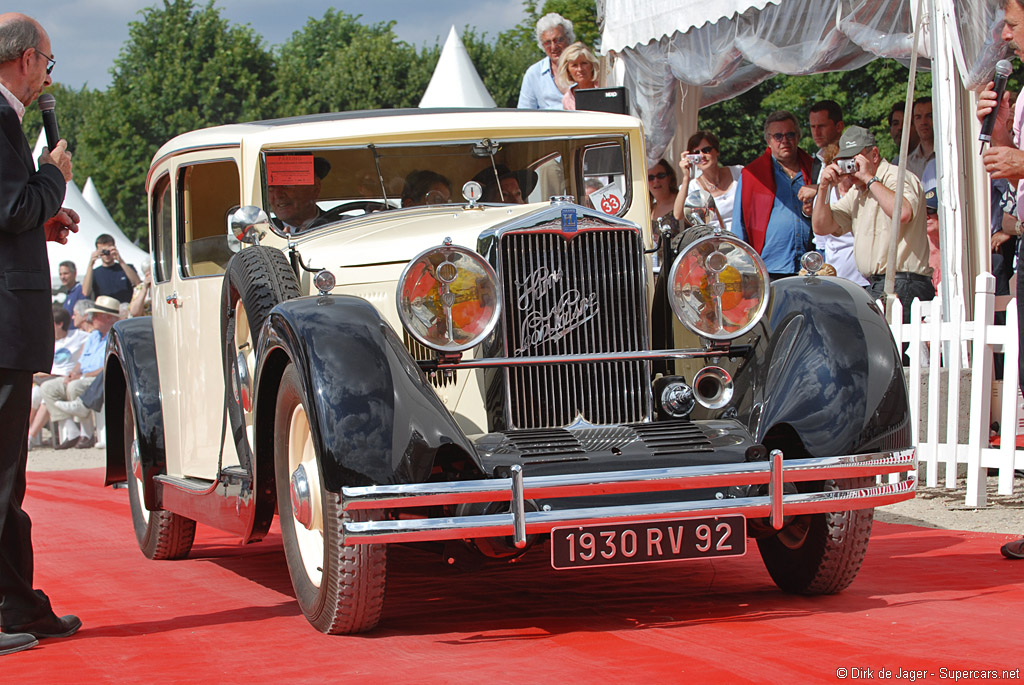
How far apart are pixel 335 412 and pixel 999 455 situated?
14.7ft

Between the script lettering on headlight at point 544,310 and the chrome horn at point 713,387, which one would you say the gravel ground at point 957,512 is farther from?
the script lettering on headlight at point 544,310

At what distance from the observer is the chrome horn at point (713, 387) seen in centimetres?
429

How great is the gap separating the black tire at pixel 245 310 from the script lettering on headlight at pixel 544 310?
83 centimetres

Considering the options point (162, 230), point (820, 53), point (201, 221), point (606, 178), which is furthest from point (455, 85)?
point (606, 178)

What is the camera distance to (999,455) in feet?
22.2

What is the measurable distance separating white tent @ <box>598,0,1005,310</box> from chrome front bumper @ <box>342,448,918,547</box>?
3.76 m

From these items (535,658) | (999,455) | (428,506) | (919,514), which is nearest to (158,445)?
(428,506)

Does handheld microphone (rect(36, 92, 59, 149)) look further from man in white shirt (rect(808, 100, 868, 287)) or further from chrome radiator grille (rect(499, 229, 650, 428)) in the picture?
man in white shirt (rect(808, 100, 868, 287))

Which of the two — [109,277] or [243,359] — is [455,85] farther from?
[243,359]

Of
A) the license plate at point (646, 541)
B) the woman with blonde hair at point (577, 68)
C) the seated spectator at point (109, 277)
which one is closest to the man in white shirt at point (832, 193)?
the woman with blonde hair at point (577, 68)

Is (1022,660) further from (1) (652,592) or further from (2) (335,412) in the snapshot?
(2) (335,412)

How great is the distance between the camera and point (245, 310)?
449cm

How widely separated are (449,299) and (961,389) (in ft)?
14.6

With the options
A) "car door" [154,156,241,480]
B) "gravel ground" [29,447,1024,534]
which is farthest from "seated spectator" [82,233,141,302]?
"gravel ground" [29,447,1024,534]
